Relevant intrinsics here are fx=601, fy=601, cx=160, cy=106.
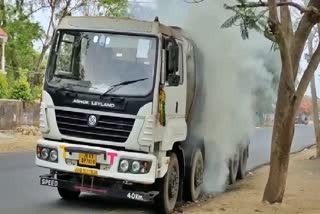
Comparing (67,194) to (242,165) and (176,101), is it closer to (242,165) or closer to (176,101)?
(176,101)

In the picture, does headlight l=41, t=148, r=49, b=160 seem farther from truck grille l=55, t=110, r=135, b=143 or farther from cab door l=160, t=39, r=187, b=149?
cab door l=160, t=39, r=187, b=149

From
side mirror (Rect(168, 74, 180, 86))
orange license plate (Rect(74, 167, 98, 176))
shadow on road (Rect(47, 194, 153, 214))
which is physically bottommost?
shadow on road (Rect(47, 194, 153, 214))

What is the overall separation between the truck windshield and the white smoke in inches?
96.9

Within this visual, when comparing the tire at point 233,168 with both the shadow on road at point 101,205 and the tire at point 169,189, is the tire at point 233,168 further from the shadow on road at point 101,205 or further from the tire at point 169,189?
the tire at point 169,189

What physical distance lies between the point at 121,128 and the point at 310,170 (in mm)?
10842

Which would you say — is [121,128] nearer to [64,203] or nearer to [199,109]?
[64,203]

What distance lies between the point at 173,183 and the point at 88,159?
1.69 m

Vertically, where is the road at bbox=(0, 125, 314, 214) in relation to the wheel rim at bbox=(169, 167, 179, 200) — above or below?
below

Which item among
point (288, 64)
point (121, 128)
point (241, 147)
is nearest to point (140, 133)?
point (121, 128)

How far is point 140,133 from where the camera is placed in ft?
29.9

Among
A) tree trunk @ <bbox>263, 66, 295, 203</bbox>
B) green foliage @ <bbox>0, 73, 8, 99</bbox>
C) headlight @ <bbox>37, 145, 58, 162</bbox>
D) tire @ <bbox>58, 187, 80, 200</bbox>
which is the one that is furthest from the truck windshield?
green foliage @ <bbox>0, 73, 8, 99</bbox>

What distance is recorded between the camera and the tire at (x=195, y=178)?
11.3 meters

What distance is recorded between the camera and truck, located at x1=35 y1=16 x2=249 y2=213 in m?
9.16

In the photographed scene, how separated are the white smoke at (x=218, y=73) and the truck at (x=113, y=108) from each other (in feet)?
6.29
